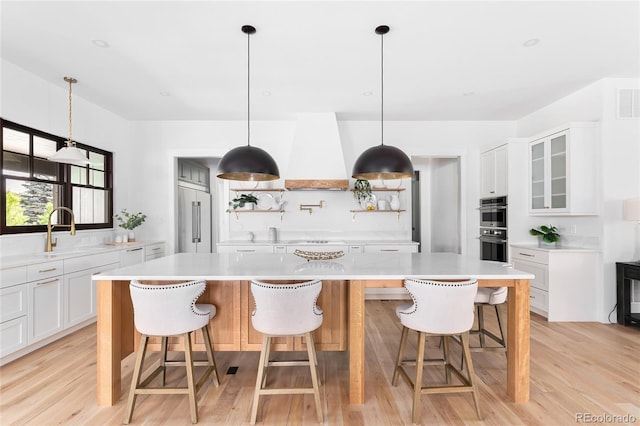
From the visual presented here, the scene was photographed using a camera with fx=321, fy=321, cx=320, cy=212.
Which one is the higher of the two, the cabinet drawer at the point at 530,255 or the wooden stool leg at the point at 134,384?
the cabinet drawer at the point at 530,255

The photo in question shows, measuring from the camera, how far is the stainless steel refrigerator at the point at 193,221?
582 cm

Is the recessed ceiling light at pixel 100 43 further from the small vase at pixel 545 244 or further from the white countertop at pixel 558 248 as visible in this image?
the small vase at pixel 545 244

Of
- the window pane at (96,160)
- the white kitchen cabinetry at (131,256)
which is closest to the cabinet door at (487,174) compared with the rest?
the white kitchen cabinetry at (131,256)

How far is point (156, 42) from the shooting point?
9.25 ft

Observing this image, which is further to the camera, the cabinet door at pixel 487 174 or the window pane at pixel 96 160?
the cabinet door at pixel 487 174

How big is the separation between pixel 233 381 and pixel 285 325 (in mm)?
889

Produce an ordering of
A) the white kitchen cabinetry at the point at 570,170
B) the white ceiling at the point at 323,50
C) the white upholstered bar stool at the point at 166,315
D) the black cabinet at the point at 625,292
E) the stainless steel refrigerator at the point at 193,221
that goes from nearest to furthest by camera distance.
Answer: the white upholstered bar stool at the point at 166,315
the white ceiling at the point at 323,50
the black cabinet at the point at 625,292
the white kitchen cabinetry at the point at 570,170
the stainless steel refrigerator at the point at 193,221

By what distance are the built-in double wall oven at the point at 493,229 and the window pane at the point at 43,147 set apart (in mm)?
5817

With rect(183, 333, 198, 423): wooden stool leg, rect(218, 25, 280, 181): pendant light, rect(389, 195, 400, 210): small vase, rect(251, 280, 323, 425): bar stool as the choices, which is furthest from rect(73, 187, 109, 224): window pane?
rect(389, 195, 400, 210): small vase

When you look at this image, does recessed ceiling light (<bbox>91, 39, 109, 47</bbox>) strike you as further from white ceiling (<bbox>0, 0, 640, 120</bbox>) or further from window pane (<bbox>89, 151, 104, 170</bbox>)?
window pane (<bbox>89, 151, 104, 170</bbox>)

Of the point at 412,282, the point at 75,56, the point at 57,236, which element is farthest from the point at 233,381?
the point at 75,56

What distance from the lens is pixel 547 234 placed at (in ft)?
13.9

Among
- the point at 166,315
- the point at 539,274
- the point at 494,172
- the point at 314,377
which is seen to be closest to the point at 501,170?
the point at 494,172

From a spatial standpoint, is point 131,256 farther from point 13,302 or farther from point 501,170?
point 501,170
